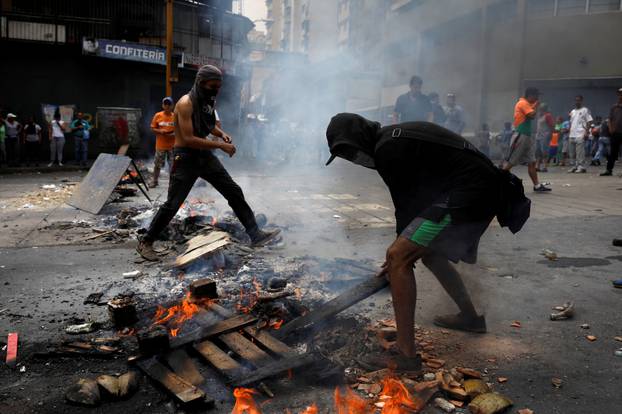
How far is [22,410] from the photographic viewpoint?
221 cm

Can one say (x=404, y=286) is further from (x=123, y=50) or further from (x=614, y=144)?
(x=123, y=50)

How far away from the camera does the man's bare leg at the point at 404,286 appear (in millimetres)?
2441

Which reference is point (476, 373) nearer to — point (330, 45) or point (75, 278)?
point (75, 278)

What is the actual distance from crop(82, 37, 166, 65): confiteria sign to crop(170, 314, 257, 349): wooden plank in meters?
16.4

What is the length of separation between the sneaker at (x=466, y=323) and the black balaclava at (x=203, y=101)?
2.84m

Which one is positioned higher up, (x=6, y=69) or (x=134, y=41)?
(x=134, y=41)

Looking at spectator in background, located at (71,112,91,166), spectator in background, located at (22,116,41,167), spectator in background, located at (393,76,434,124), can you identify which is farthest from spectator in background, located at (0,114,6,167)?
spectator in background, located at (393,76,434,124)

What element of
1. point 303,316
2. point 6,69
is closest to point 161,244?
point 303,316

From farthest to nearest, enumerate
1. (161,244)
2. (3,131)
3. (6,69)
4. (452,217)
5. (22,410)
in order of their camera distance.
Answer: (6,69)
(3,131)
(161,244)
(452,217)
(22,410)

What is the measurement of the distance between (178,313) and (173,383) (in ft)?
3.00

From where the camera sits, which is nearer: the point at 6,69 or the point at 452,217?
the point at 452,217

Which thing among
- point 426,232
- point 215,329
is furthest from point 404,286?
point 215,329

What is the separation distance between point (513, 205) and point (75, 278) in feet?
11.1

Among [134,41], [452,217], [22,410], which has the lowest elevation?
[22,410]
